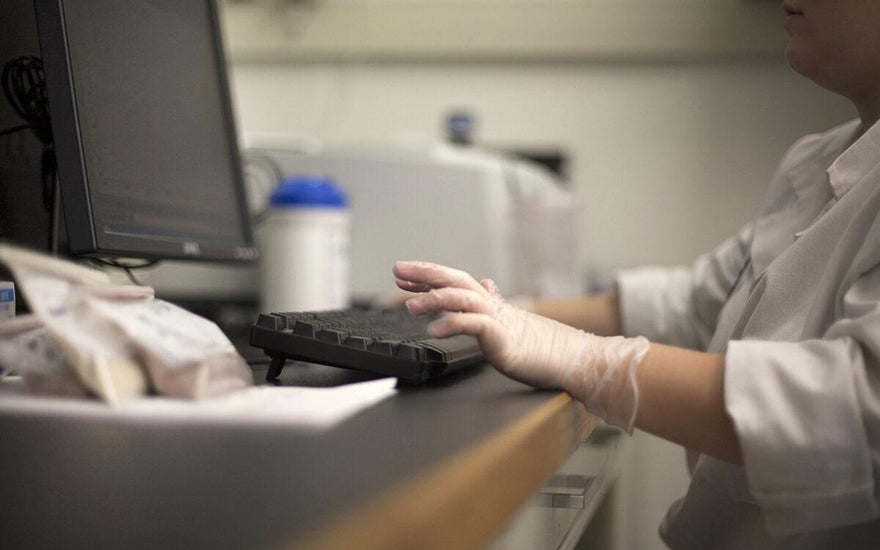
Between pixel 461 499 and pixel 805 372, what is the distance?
13.0 inches

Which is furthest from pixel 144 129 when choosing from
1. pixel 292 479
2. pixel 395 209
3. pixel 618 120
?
pixel 618 120

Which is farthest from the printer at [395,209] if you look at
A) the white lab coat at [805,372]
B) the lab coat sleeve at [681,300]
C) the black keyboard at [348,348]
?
the black keyboard at [348,348]

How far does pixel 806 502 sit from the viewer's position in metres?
0.58

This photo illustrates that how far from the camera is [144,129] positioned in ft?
2.90

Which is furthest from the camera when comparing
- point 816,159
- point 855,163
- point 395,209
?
point 395,209

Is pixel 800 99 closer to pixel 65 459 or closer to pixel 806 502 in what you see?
pixel 806 502

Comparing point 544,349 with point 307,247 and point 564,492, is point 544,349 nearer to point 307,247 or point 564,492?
point 564,492

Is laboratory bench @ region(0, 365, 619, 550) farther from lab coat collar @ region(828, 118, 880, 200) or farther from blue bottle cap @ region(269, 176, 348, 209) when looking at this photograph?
blue bottle cap @ region(269, 176, 348, 209)

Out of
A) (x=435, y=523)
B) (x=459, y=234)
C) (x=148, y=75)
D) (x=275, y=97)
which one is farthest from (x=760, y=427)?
(x=275, y=97)

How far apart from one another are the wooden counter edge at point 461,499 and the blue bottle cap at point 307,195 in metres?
0.89

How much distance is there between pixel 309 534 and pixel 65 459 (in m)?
0.20

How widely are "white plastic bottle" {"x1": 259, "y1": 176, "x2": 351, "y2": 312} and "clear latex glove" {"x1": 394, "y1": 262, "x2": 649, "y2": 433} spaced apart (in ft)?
2.41

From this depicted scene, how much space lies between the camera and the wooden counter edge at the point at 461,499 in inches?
11.1

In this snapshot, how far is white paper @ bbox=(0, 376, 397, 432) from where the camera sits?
0.48 meters
